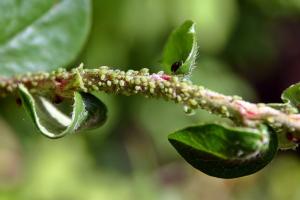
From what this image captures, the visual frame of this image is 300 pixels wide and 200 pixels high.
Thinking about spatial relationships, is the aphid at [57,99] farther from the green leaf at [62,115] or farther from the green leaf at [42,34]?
the green leaf at [42,34]

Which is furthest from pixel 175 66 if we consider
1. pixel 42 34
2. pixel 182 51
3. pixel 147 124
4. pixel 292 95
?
pixel 147 124

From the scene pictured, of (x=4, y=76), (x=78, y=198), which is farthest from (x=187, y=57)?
(x=78, y=198)

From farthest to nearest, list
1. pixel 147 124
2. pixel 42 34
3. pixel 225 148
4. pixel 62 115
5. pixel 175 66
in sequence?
pixel 147 124, pixel 42 34, pixel 62 115, pixel 175 66, pixel 225 148

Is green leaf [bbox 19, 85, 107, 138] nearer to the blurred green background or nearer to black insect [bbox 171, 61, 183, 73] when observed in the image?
black insect [bbox 171, 61, 183, 73]

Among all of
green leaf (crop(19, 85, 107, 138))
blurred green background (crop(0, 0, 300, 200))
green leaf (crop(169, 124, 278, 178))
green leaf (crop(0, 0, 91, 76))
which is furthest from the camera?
blurred green background (crop(0, 0, 300, 200))

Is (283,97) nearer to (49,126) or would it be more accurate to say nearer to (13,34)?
(49,126)

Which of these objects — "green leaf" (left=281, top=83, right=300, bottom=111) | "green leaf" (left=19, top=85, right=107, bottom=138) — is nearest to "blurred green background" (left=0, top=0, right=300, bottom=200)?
"green leaf" (left=19, top=85, right=107, bottom=138)

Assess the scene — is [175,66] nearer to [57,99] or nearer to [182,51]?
[182,51]
